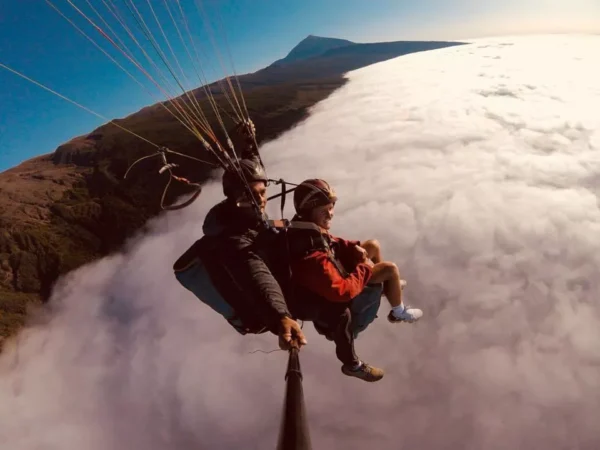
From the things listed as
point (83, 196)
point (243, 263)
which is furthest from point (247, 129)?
point (83, 196)

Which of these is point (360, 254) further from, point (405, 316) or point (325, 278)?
point (405, 316)

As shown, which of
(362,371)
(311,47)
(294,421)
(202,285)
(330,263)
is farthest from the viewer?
(311,47)

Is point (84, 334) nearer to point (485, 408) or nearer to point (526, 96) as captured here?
point (485, 408)

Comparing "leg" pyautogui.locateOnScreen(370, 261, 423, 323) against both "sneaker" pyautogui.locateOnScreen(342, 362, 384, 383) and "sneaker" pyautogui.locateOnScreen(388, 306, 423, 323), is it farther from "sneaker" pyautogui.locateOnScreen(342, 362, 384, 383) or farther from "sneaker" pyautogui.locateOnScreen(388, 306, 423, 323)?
"sneaker" pyautogui.locateOnScreen(342, 362, 384, 383)

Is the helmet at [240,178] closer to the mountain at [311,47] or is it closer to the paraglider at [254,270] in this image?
the paraglider at [254,270]

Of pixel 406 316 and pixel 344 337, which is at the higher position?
pixel 344 337

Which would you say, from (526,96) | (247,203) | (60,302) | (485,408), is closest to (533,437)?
(485,408)

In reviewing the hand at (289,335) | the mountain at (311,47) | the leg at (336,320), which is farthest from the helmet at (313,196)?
the mountain at (311,47)
